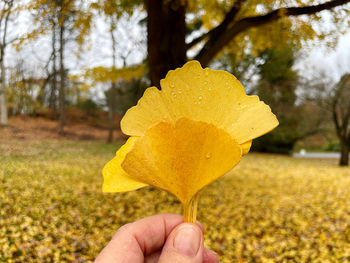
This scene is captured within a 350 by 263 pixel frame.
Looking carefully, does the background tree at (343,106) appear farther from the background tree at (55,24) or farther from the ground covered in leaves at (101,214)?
the background tree at (55,24)

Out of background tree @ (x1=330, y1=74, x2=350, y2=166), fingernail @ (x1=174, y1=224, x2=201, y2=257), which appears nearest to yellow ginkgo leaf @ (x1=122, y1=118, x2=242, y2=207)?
fingernail @ (x1=174, y1=224, x2=201, y2=257)

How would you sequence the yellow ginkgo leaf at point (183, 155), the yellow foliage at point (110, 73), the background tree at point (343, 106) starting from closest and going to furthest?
the yellow ginkgo leaf at point (183, 155) → the yellow foliage at point (110, 73) → the background tree at point (343, 106)

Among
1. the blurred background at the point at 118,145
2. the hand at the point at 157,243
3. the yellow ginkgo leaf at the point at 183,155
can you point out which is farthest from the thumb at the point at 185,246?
the blurred background at the point at 118,145

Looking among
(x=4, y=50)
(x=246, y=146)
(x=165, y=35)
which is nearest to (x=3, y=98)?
(x=4, y=50)

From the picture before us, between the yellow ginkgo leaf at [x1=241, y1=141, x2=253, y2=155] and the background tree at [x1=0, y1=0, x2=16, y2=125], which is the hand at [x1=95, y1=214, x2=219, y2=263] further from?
the background tree at [x1=0, y1=0, x2=16, y2=125]

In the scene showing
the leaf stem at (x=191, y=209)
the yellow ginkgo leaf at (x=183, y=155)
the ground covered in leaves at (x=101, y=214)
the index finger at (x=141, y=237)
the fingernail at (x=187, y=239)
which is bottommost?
the ground covered in leaves at (x=101, y=214)

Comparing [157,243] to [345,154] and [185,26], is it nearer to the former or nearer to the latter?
[185,26]

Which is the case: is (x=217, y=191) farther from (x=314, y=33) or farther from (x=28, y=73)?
(x=28, y=73)
